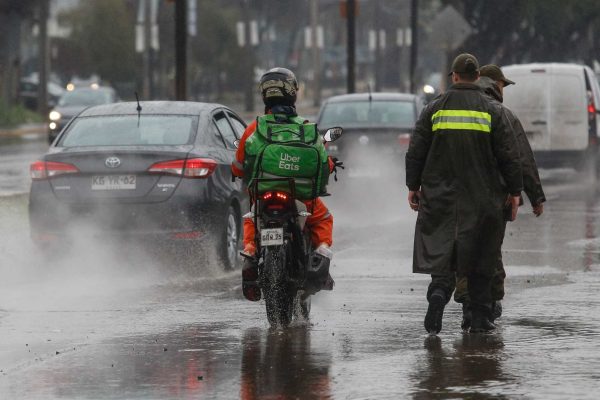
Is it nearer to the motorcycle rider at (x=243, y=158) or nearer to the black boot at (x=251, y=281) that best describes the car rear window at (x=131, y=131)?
the motorcycle rider at (x=243, y=158)

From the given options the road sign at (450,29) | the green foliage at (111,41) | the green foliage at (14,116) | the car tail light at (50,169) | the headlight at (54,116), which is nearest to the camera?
the car tail light at (50,169)

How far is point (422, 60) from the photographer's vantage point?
137375 mm

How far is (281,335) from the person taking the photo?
400 inches

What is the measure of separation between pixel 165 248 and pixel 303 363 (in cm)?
503

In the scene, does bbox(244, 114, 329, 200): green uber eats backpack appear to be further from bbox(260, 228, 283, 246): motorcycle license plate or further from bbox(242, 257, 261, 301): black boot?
bbox(242, 257, 261, 301): black boot

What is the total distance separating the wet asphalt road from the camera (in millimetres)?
8422

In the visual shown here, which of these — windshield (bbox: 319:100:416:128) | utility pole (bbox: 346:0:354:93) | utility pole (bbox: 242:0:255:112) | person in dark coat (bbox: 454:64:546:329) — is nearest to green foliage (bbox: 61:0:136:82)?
utility pole (bbox: 242:0:255:112)

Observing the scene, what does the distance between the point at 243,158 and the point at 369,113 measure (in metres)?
13.0

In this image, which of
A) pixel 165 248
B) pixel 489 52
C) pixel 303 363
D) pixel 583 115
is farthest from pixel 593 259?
pixel 489 52

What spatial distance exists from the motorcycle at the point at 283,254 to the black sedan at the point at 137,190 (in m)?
3.36

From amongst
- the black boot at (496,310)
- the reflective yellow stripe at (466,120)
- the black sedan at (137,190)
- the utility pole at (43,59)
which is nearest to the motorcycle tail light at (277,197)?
the reflective yellow stripe at (466,120)

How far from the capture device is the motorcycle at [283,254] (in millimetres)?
10266

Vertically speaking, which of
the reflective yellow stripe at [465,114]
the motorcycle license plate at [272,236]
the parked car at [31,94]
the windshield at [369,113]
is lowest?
the motorcycle license plate at [272,236]

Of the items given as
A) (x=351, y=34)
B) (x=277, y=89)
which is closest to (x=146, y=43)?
(x=351, y=34)
